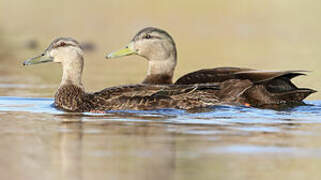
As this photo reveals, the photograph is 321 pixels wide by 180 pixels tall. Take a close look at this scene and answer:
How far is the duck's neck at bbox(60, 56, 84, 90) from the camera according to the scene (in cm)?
1287

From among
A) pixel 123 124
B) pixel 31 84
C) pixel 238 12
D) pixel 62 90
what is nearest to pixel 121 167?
pixel 123 124

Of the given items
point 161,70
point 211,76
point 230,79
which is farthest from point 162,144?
point 161,70

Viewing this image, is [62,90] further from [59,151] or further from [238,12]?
[238,12]

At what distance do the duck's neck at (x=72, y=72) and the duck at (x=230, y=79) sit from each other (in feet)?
3.38

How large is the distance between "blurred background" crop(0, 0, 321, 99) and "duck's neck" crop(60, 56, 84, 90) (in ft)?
8.16

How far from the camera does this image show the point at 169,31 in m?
34.6

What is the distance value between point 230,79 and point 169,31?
22.0 metres

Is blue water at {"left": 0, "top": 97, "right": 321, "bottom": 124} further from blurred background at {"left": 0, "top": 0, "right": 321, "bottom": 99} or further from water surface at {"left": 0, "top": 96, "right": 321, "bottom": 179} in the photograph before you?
blurred background at {"left": 0, "top": 0, "right": 321, "bottom": 99}

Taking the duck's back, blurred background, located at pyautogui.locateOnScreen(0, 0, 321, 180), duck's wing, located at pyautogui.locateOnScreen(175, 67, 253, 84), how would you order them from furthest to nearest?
duck's wing, located at pyautogui.locateOnScreen(175, 67, 253, 84) < the duck's back < blurred background, located at pyautogui.locateOnScreen(0, 0, 321, 180)

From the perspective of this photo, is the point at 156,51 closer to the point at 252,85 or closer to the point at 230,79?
the point at 230,79

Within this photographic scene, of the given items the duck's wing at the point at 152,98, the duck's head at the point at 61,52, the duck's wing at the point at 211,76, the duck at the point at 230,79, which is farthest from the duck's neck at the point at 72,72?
the duck's wing at the point at 211,76

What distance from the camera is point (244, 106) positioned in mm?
12250

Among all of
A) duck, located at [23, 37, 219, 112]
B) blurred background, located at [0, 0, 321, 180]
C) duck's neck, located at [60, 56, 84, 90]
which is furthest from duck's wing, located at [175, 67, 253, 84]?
duck's neck, located at [60, 56, 84, 90]

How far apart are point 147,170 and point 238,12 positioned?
100 feet
